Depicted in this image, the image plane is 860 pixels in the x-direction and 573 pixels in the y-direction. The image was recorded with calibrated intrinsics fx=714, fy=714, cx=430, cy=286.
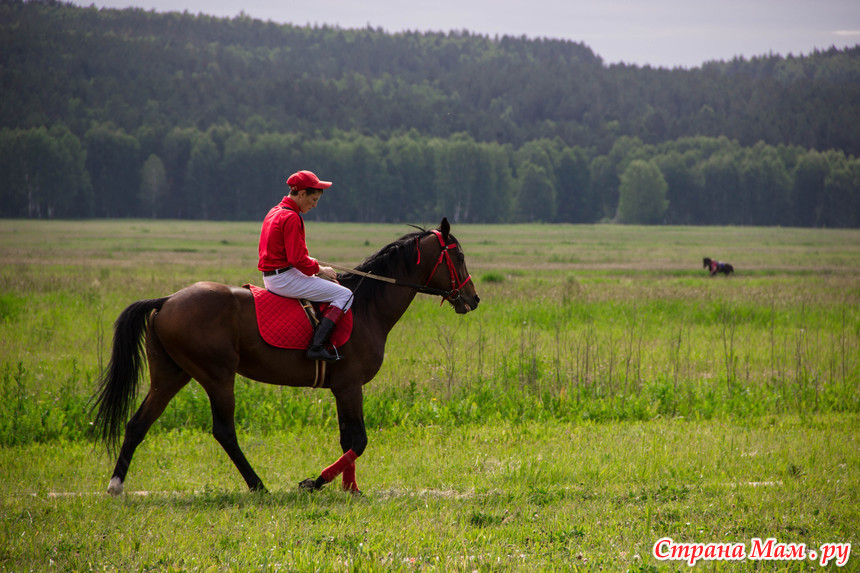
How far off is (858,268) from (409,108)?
14817 centimetres

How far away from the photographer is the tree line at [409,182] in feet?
367

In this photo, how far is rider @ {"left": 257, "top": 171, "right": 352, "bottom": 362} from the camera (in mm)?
6734

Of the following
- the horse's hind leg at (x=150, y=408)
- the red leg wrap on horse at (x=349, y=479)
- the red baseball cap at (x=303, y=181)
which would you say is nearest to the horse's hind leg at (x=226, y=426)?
the horse's hind leg at (x=150, y=408)

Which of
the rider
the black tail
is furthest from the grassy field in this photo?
the rider

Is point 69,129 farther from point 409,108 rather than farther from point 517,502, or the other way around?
point 517,502

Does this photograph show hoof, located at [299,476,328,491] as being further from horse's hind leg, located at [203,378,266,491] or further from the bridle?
the bridle

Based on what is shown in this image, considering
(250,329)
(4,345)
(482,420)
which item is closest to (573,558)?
(250,329)

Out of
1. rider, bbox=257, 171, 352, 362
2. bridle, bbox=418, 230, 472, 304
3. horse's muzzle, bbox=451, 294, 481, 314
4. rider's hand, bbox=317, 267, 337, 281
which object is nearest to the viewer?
rider, bbox=257, 171, 352, 362

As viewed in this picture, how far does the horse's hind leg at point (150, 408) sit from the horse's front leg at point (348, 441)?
157cm

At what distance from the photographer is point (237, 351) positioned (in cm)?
689

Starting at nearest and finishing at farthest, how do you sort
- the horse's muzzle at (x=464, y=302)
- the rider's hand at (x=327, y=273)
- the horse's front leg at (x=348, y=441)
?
the horse's front leg at (x=348, y=441), the rider's hand at (x=327, y=273), the horse's muzzle at (x=464, y=302)

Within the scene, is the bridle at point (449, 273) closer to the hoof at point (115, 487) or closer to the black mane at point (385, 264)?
the black mane at point (385, 264)

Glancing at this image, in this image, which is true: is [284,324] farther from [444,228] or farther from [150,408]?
[444,228]

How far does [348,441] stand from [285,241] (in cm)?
211
